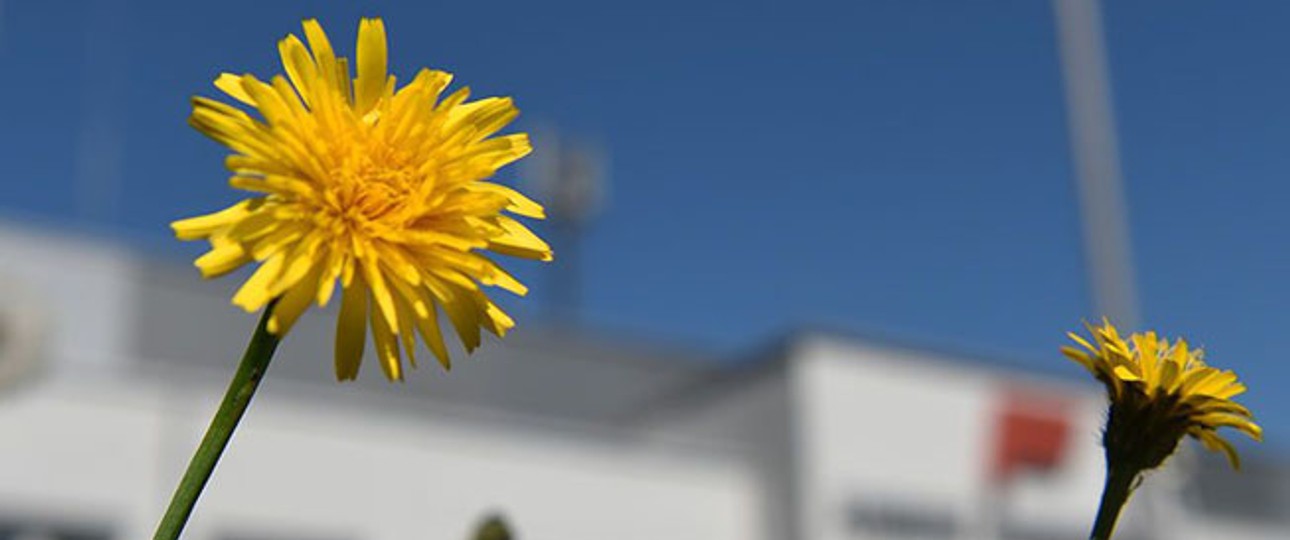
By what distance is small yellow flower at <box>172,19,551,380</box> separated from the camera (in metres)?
0.75

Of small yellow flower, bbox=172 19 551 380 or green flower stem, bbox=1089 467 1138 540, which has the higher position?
small yellow flower, bbox=172 19 551 380

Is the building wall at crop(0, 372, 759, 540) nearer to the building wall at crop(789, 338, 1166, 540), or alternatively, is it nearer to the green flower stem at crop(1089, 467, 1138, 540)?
the building wall at crop(789, 338, 1166, 540)

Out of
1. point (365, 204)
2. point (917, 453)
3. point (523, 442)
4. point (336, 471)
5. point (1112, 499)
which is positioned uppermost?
point (917, 453)

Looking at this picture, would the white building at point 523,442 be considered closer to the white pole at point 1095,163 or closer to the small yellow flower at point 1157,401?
the white pole at point 1095,163

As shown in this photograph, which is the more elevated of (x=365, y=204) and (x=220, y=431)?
(x=365, y=204)

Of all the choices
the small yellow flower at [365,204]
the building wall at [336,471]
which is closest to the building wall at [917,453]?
the building wall at [336,471]

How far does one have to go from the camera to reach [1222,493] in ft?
78.5

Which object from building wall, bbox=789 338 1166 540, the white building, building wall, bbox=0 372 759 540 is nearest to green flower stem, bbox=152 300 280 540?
the white building

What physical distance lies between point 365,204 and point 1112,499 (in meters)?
0.40

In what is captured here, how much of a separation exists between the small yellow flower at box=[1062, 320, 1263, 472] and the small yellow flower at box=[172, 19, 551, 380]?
0.32m

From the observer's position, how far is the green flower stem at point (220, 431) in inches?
28.0

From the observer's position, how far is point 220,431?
728 mm

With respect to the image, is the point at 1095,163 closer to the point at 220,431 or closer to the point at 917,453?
the point at 917,453

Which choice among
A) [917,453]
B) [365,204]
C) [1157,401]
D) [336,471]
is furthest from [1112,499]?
[917,453]
